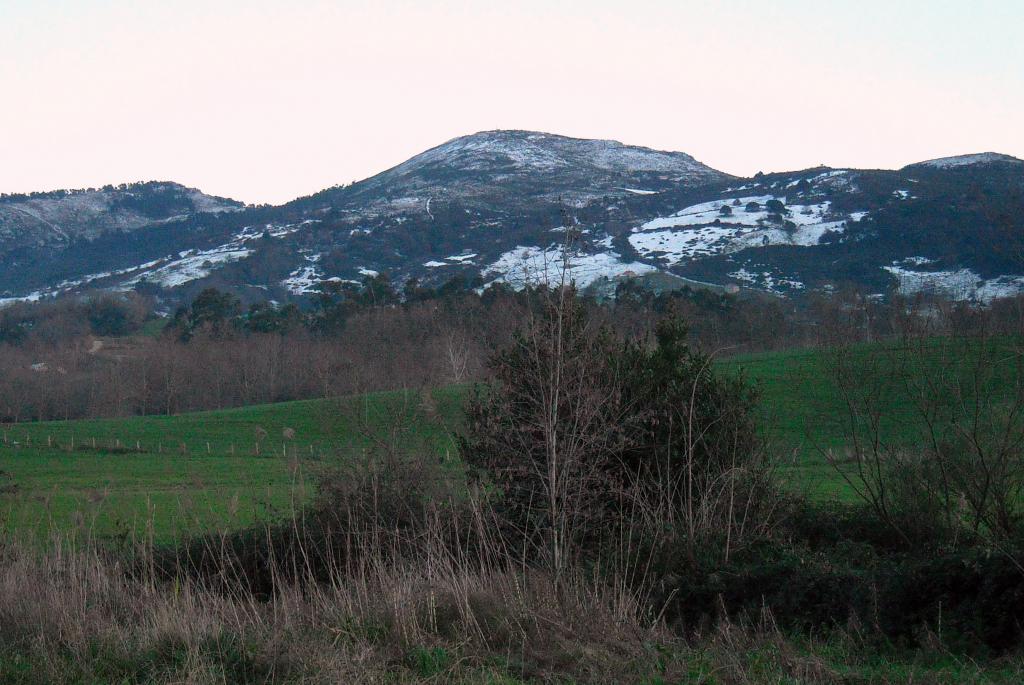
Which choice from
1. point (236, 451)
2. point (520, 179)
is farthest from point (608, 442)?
point (520, 179)

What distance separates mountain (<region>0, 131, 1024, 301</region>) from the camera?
345 ft

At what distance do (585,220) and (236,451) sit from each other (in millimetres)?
39287

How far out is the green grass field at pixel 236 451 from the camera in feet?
51.0

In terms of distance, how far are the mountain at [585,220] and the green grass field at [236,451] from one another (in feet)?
85.9

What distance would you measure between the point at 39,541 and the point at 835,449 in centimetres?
3007

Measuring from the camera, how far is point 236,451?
1746 inches

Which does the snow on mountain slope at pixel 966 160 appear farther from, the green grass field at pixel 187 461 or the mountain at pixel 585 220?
the green grass field at pixel 187 461

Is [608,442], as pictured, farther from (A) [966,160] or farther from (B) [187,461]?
(A) [966,160]

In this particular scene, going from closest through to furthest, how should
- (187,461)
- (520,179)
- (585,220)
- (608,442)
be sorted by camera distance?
(608,442)
(187,461)
(585,220)
(520,179)

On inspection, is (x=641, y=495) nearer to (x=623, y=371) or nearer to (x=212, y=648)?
(x=623, y=371)

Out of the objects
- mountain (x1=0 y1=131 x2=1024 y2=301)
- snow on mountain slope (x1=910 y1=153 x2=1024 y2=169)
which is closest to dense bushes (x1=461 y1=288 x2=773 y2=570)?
mountain (x1=0 y1=131 x2=1024 y2=301)

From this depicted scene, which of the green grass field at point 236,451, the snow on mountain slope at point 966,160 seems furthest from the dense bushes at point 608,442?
the snow on mountain slope at point 966,160

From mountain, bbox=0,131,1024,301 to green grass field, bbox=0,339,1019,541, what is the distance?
26.2m

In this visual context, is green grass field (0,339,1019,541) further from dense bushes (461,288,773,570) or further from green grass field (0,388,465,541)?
dense bushes (461,288,773,570)
